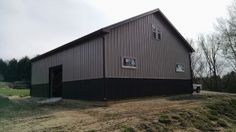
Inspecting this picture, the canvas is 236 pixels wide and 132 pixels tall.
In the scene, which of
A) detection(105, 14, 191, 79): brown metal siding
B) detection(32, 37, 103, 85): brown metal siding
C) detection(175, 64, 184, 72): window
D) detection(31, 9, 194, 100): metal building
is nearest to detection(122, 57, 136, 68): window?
detection(31, 9, 194, 100): metal building

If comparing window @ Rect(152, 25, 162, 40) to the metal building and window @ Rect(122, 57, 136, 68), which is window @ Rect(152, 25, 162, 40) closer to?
the metal building

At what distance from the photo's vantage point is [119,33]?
14.0m

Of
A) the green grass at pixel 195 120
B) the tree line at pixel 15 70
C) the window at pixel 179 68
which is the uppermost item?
the tree line at pixel 15 70

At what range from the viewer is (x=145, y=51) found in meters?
15.6

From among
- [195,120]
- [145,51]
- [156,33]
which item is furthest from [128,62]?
[195,120]

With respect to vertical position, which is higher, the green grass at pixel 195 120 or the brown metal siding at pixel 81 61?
the brown metal siding at pixel 81 61

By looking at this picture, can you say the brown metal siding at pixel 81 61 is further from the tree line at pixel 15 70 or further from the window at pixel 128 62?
the tree line at pixel 15 70

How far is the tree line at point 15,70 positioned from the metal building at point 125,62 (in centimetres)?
2320

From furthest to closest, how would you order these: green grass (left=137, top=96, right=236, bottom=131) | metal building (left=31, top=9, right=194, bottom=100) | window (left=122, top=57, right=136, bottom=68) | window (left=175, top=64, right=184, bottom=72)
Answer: window (left=175, top=64, right=184, bottom=72) → window (left=122, top=57, right=136, bottom=68) → metal building (left=31, top=9, right=194, bottom=100) → green grass (left=137, top=96, right=236, bottom=131)

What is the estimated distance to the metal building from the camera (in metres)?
13.2

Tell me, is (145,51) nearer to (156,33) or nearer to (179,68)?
(156,33)

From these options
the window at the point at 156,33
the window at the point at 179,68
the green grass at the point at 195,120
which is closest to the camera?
the green grass at the point at 195,120

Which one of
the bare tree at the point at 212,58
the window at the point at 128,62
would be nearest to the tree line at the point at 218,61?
the bare tree at the point at 212,58

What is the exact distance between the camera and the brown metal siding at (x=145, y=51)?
13484 millimetres
